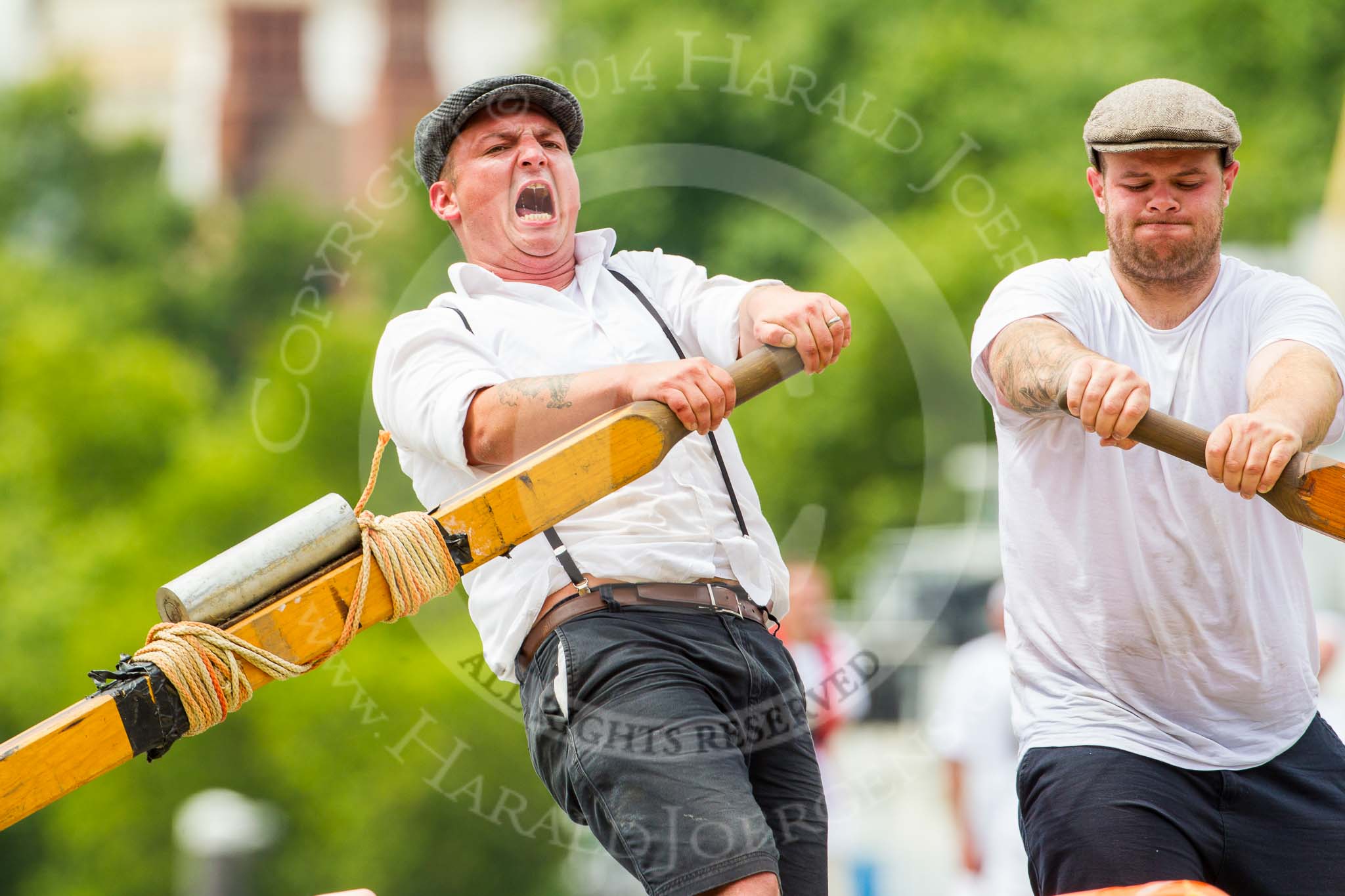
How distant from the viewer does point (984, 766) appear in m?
6.42

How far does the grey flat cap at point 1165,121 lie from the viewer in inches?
116

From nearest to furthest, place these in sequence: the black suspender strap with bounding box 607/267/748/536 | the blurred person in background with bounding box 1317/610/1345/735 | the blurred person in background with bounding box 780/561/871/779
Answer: the black suspender strap with bounding box 607/267/748/536 → the blurred person in background with bounding box 1317/610/1345/735 → the blurred person in background with bounding box 780/561/871/779

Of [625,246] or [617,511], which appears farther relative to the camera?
[625,246]

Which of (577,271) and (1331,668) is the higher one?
(577,271)

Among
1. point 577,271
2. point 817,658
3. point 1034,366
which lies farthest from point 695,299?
point 817,658

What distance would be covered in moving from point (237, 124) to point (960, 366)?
47301 mm

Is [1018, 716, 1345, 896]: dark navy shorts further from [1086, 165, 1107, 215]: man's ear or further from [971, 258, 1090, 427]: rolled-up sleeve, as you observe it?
[1086, 165, 1107, 215]: man's ear

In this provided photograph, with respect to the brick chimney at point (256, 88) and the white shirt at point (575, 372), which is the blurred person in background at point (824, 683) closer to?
the white shirt at point (575, 372)

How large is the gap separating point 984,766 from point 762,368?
3.96m

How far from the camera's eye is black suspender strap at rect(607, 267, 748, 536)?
315 cm

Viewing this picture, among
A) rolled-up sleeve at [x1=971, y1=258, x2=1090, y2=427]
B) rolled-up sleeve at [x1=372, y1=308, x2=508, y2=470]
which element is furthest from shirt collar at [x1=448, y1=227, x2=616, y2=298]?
rolled-up sleeve at [x1=971, y1=258, x2=1090, y2=427]

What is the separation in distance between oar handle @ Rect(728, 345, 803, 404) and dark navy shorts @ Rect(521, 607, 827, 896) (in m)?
→ 0.46

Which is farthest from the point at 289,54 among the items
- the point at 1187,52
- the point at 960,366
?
the point at 960,366

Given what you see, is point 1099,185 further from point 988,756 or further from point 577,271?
point 988,756
